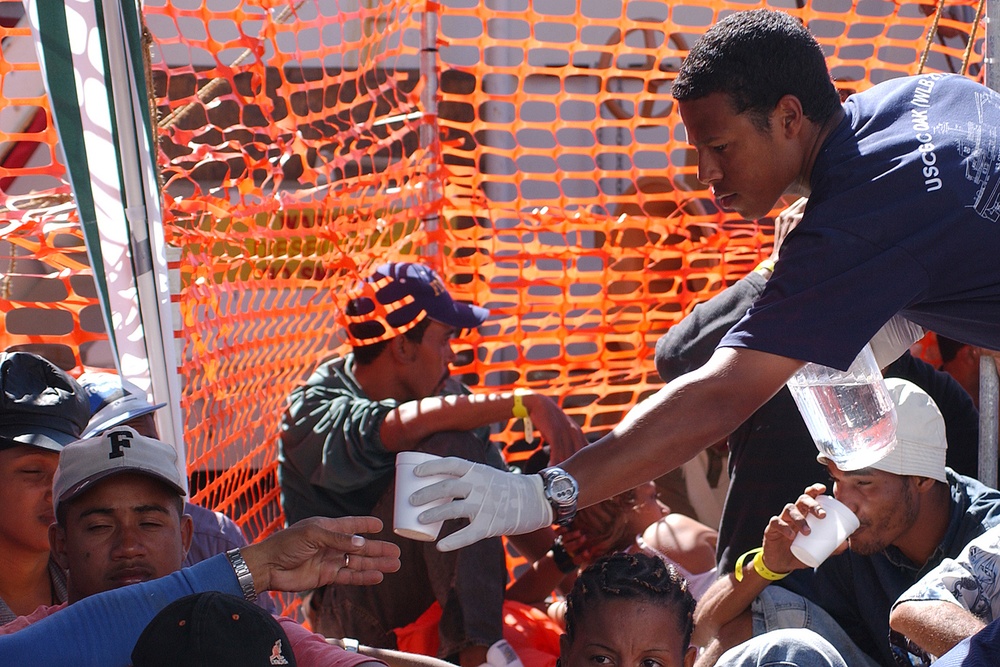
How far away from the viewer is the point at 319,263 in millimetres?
3807

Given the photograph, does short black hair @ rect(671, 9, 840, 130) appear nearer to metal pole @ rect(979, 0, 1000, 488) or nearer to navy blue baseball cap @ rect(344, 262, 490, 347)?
metal pole @ rect(979, 0, 1000, 488)

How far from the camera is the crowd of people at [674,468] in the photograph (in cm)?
198

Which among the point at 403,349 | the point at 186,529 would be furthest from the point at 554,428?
the point at 186,529

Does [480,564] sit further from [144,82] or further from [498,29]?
[498,29]

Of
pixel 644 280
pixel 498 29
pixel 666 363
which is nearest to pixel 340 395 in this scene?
pixel 666 363

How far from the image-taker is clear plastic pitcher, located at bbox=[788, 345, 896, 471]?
281 centimetres

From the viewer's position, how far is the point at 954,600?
249 cm

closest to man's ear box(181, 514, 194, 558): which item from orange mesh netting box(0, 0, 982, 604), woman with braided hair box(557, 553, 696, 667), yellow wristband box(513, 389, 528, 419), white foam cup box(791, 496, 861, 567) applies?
orange mesh netting box(0, 0, 982, 604)

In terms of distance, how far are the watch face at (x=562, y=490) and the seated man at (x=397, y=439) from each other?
1.18 metres

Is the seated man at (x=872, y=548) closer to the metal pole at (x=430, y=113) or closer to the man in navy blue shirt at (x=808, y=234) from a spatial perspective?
the man in navy blue shirt at (x=808, y=234)

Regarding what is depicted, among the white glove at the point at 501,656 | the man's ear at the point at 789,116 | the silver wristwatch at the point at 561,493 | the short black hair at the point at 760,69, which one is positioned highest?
the short black hair at the point at 760,69

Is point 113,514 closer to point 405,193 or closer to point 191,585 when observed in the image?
point 191,585

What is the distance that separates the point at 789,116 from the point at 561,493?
2.94ft

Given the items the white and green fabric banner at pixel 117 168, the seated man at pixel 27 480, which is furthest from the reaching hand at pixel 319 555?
the seated man at pixel 27 480
